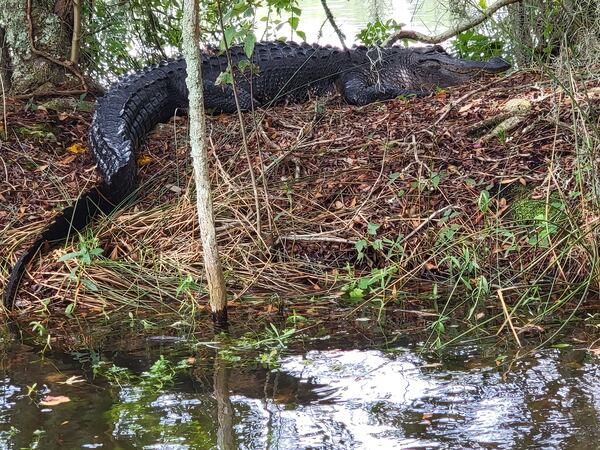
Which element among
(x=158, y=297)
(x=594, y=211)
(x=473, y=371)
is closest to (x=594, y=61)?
(x=594, y=211)

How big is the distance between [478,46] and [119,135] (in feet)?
12.5

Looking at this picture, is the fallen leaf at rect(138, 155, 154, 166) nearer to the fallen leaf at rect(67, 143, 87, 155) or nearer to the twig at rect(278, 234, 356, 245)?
the fallen leaf at rect(67, 143, 87, 155)

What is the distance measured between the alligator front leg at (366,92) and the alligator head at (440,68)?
0.47 meters

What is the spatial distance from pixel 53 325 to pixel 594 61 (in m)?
2.89

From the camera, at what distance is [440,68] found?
6.72m

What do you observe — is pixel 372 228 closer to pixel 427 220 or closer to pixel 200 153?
pixel 427 220

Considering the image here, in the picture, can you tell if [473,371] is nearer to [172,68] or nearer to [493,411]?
[493,411]

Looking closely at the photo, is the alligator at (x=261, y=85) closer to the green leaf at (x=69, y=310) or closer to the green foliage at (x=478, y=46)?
the green foliage at (x=478, y=46)

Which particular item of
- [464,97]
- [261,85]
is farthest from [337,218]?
[261,85]

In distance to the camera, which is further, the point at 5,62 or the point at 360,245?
the point at 5,62

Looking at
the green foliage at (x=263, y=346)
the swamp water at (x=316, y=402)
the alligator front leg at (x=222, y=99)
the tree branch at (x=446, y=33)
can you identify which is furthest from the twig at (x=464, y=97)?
the swamp water at (x=316, y=402)

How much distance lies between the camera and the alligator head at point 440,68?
6375 millimetres

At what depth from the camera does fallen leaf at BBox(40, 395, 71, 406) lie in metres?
2.48

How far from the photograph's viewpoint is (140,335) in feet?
10.4
